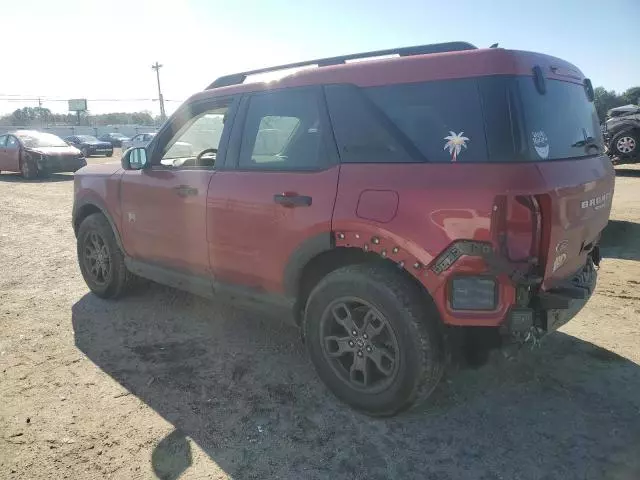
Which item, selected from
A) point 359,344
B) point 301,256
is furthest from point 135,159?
point 359,344

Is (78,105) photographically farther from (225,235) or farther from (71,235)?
(225,235)

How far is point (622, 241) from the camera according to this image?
6.46 metres

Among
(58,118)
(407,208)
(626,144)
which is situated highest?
(58,118)

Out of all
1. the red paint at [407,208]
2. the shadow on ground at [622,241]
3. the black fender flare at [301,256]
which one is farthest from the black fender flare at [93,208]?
the shadow on ground at [622,241]

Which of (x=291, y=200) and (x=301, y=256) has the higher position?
(x=291, y=200)

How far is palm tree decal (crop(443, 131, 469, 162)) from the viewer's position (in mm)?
2428

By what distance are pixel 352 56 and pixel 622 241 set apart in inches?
205

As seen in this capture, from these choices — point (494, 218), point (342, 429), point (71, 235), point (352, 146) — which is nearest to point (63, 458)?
point (342, 429)

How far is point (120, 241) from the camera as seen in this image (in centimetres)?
446

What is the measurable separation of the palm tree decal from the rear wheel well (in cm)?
67

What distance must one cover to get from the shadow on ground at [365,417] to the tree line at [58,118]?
70.3m

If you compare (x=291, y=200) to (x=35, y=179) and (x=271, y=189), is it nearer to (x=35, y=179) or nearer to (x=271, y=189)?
(x=271, y=189)

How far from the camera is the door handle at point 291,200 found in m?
2.91

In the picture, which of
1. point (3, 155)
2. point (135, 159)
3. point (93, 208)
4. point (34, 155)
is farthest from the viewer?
point (3, 155)
